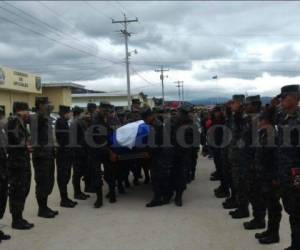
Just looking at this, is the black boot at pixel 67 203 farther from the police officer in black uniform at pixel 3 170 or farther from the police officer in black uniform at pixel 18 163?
the police officer in black uniform at pixel 3 170

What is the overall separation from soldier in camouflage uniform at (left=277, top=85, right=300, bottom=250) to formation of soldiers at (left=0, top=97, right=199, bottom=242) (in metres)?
3.75

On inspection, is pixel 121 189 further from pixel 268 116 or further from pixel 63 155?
pixel 268 116

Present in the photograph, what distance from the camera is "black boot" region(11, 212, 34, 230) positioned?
6.98 metres

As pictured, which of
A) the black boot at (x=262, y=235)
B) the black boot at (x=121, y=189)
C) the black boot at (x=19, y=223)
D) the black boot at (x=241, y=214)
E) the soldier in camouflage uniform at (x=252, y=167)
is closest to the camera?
the black boot at (x=262, y=235)

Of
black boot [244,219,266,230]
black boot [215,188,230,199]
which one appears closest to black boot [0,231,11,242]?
black boot [244,219,266,230]

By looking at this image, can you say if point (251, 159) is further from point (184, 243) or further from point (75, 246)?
point (75, 246)

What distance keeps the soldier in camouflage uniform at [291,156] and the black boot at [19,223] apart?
396 centimetres

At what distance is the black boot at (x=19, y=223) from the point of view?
A: 698 cm

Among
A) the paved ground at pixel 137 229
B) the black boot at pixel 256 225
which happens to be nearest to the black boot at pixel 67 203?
the paved ground at pixel 137 229

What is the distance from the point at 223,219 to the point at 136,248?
1982 millimetres

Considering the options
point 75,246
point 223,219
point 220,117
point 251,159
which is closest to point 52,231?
point 75,246

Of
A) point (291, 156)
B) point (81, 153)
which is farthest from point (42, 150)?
point (291, 156)

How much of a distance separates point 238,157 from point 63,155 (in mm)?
3304

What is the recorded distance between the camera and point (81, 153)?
9.59m
